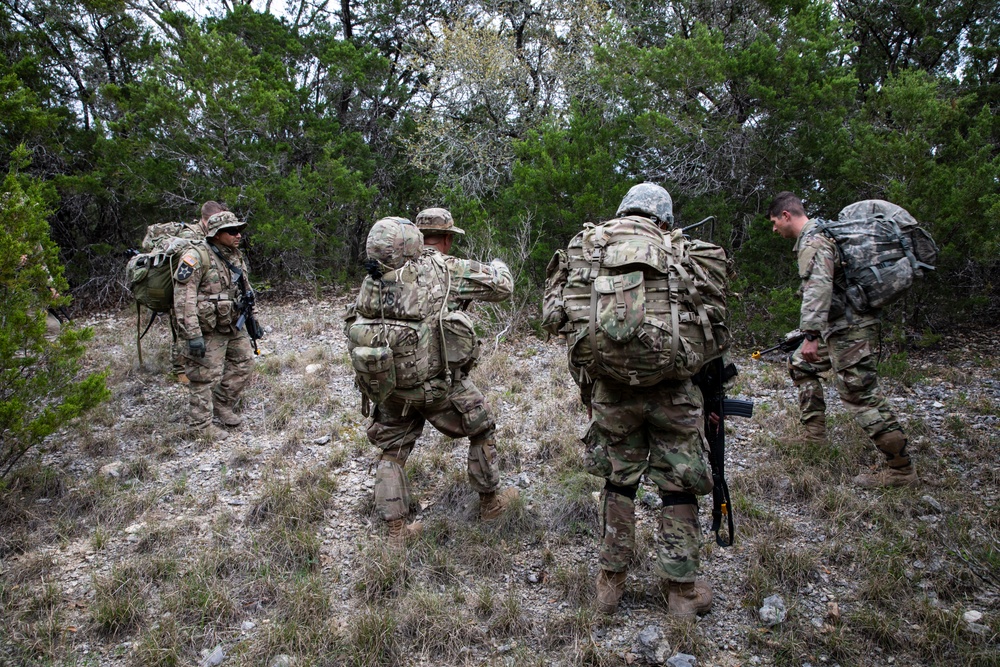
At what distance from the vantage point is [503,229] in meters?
7.78

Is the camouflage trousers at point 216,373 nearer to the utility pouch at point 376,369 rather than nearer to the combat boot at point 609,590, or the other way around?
the utility pouch at point 376,369

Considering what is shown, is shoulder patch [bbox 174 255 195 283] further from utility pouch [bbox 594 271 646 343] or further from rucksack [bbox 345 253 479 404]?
utility pouch [bbox 594 271 646 343]

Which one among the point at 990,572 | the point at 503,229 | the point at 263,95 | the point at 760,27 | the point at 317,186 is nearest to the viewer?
the point at 990,572

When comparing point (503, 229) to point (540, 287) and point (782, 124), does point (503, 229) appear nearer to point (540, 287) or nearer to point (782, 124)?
point (540, 287)

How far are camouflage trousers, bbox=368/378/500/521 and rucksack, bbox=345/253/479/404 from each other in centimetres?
20

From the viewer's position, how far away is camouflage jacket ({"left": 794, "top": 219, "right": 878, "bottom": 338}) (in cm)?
391

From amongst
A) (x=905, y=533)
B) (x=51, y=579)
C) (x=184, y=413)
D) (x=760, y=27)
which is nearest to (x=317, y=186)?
(x=184, y=413)

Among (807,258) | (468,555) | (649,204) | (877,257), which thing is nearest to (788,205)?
(807,258)

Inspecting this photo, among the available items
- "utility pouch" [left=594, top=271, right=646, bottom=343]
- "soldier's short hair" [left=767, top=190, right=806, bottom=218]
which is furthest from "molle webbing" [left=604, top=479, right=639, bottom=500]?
"soldier's short hair" [left=767, top=190, right=806, bottom=218]

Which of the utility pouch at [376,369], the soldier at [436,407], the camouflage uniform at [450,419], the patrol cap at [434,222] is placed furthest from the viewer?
the patrol cap at [434,222]

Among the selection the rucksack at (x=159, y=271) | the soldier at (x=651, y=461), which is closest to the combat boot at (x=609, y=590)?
the soldier at (x=651, y=461)

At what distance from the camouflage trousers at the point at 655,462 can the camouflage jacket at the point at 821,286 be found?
141cm

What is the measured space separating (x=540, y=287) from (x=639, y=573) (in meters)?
4.76

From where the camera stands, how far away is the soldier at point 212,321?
17.1 ft
